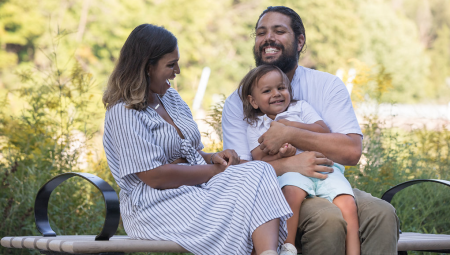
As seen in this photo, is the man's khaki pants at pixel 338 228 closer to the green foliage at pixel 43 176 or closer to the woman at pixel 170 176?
the woman at pixel 170 176

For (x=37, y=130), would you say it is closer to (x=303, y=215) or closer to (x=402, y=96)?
(x=303, y=215)

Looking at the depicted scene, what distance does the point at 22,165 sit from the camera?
4.04 m

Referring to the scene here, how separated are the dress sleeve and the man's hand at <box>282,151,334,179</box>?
0.69 metres

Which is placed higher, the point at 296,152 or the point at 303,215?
the point at 296,152

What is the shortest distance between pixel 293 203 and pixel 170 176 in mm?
632

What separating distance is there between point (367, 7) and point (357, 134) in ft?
67.4

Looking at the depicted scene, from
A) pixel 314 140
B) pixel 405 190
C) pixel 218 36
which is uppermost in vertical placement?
pixel 218 36

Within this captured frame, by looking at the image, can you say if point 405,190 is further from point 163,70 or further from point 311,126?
point 163,70

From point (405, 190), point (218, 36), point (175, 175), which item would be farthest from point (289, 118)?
point (218, 36)

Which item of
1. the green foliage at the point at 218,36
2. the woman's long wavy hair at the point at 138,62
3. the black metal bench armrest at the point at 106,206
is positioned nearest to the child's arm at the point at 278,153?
the woman's long wavy hair at the point at 138,62

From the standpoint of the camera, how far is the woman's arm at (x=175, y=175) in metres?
2.41

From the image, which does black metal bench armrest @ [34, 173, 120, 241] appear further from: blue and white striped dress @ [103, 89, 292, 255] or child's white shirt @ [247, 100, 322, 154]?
child's white shirt @ [247, 100, 322, 154]

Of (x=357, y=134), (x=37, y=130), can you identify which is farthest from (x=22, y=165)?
(x=357, y=134)

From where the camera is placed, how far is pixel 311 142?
2723 mm
